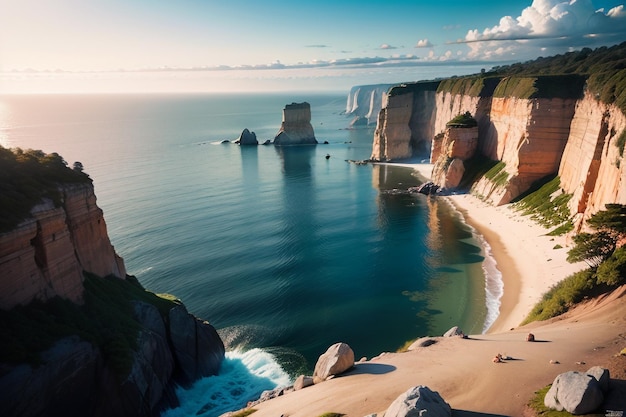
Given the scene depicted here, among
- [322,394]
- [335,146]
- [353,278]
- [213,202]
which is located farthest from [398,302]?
[335,146]

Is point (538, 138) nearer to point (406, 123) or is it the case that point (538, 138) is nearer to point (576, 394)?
point (406, 123)

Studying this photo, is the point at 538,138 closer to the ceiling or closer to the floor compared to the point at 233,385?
closer to the ceiling

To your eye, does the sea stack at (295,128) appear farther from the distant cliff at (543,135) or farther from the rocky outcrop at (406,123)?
the distant cliff at (543,135)

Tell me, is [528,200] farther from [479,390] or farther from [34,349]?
[34,349]

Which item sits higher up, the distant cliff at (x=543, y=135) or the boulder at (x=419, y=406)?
the distant cliff at (x=543, y=135)

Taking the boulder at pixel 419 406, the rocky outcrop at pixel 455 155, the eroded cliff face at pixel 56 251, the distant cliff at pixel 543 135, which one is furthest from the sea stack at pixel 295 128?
the boulder at pixel 419 406

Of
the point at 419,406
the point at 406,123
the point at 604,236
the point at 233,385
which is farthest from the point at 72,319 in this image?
A: the point at 406,123
